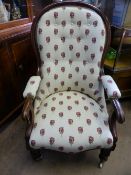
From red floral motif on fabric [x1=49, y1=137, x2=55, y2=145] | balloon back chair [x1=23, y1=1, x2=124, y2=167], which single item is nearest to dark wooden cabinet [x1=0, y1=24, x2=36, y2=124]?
balloon back chair [x1=23, y1=1, x2=124, y2=167]

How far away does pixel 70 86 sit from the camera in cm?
138

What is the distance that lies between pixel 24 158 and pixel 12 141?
21 centimetres

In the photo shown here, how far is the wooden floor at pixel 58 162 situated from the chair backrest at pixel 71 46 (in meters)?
0.51

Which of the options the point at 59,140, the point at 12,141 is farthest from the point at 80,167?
the point at 12,141

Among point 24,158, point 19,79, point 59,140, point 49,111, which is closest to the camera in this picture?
point 59,140

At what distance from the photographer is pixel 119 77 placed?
1.76 m

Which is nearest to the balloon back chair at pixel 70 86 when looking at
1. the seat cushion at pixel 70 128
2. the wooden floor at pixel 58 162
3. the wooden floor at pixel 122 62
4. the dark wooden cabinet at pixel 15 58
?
the seat cushion at pixel 70 128

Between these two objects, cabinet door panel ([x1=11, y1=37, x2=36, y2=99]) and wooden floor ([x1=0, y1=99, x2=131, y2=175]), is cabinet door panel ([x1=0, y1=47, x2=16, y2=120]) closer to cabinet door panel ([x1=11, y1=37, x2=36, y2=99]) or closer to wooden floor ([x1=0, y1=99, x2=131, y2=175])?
cabinet door panel ([x1=11, y1=37, x2=36, y2=99])

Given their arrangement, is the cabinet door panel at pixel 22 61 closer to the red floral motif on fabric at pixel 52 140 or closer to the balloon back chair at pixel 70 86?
the balloon back chair at pixel 70 86

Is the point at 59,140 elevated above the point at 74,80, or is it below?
below

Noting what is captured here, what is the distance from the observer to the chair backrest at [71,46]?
3.94 feet

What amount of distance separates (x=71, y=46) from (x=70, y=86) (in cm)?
31

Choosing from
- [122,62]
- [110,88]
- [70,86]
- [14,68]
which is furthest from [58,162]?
[122,62]

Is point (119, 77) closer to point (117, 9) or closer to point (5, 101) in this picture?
point (117, 9)
